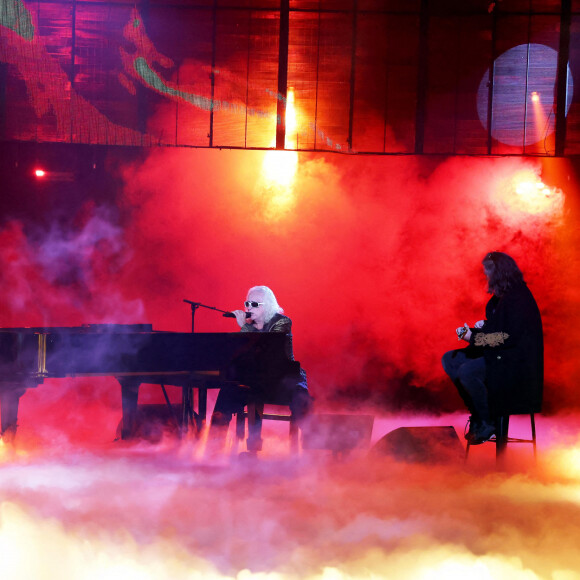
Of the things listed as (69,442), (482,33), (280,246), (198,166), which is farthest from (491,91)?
(69,442)

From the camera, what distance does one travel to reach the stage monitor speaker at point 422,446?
4285 mm

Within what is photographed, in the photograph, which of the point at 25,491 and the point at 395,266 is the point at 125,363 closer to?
the point at 25,491

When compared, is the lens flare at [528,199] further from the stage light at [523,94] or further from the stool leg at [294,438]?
the stool leg at [294,438]

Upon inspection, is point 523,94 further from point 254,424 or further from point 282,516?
point 282,516

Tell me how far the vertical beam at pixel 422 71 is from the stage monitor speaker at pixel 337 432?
3371 mm

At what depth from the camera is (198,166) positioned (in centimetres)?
682

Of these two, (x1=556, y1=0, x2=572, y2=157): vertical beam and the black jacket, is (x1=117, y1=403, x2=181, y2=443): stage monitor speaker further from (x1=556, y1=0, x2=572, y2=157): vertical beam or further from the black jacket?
(x1=556, y1=0, x2=572, y2=157): vertical beam

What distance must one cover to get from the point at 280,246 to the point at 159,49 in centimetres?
231

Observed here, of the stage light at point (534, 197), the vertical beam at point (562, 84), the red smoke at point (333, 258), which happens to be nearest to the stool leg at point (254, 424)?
the red smoke at point (333, 258)

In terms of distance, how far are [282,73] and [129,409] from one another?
12.3 feet

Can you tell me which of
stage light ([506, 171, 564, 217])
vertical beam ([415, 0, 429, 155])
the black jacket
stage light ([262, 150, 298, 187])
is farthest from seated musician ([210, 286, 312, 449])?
stage light ([506, 171, 564, 217])

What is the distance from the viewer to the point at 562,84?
6664 mm

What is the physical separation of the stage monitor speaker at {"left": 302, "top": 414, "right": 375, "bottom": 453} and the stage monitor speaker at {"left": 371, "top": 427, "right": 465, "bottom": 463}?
15 centimetres

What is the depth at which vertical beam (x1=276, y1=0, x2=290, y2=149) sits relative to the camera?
6715mm
